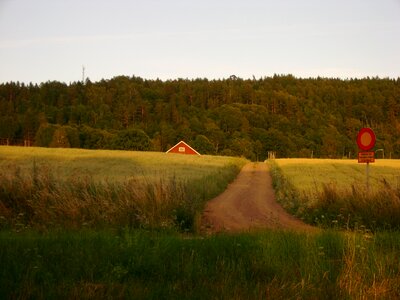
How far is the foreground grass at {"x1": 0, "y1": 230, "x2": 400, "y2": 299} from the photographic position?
256 inches

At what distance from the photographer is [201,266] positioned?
7523mm

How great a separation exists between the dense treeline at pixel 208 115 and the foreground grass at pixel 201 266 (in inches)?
3711

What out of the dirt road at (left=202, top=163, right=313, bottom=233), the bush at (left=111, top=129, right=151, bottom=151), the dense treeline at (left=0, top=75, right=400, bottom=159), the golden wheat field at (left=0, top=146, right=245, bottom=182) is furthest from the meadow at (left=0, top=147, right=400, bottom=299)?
the dense treeline at (left=0, top=75, right=400, bottom=159)

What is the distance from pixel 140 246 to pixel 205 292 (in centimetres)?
208

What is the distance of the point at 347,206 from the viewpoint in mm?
13609

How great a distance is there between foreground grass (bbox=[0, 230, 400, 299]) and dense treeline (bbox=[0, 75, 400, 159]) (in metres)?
94.2

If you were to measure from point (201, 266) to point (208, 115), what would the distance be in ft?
393

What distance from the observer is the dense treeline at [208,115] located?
355ft

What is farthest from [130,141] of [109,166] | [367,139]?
[367,139]

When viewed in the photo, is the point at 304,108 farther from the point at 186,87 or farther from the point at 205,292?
the point at 205,292

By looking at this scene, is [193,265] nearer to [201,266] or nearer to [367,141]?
[201,266]

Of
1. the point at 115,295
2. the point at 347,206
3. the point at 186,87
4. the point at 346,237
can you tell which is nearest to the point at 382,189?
the point at 347,206

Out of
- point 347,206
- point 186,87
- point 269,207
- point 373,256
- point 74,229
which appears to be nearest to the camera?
point 373,256

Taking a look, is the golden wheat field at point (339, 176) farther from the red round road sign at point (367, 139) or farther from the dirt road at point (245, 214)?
the dirt road at point (245, 214)
